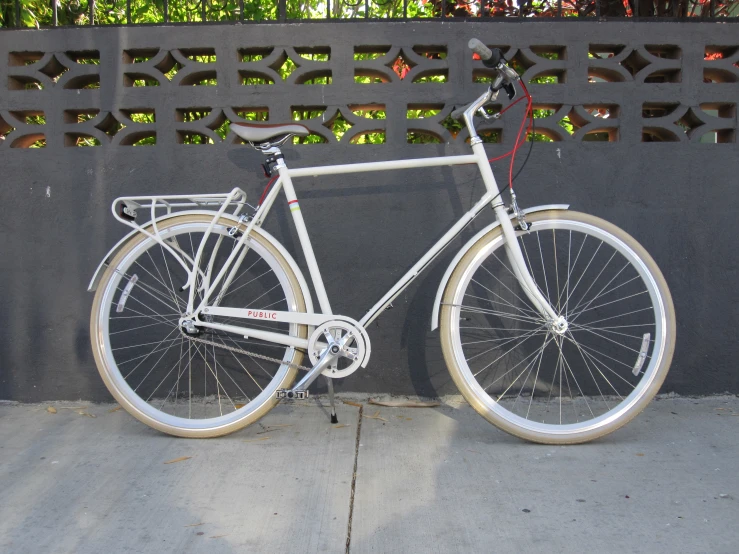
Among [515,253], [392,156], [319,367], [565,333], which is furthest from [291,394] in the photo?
[565,333]

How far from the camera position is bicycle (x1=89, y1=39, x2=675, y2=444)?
319 centimetres

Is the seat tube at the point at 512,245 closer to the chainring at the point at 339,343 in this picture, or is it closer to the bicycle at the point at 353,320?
the bicycle at the point at 353,320

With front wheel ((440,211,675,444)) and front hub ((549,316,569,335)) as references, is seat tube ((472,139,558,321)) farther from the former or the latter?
front wheel ((440,211,675,444))

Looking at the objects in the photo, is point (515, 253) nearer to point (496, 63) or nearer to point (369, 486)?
point (496, 63)

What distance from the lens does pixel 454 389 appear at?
150 inches

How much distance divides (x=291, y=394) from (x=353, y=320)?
42cm

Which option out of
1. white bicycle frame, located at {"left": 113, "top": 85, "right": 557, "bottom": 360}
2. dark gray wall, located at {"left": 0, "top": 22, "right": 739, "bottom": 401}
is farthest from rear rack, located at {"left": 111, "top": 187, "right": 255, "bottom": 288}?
dark gray wall, located at {"left": 0, "top": 22, "right": 739, "bottom": 401}

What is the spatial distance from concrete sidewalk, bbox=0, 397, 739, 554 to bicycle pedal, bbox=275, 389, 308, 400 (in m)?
0.22

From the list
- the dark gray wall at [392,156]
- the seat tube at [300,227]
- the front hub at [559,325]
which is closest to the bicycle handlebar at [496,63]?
the dark gray wall at [392,156]

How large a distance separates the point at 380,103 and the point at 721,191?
1.80 metres

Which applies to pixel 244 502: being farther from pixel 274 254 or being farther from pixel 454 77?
pixel 454 77

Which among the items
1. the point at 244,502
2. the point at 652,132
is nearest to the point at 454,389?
the point at 244,502

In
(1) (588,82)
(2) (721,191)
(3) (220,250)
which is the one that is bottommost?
(3) (220,250)

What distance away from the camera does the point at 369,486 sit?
9.15 ft
